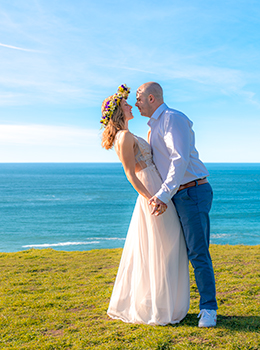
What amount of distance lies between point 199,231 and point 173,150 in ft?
3.08

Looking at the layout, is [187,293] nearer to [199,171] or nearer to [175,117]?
[199,171]

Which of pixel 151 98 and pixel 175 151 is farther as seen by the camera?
pixel 151 98

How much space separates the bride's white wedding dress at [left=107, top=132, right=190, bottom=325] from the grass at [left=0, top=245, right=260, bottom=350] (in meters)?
0.16

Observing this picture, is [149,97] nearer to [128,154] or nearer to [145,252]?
[128,154]

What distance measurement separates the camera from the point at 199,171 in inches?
141

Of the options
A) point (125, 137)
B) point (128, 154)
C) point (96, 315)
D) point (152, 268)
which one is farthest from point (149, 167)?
point (96, 315)

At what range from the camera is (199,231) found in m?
3.49

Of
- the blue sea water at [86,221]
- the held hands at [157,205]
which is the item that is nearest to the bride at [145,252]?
the held hands at [157,205]

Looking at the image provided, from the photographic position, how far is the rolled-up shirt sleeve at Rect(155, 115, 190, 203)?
131 inches

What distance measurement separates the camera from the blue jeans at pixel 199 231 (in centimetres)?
350

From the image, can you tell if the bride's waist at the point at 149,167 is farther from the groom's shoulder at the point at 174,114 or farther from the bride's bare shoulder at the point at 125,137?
the groom's shoulder at the point at 174,114

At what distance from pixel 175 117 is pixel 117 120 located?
2.53 ft

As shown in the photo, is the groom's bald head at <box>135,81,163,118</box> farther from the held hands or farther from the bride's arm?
the held hands

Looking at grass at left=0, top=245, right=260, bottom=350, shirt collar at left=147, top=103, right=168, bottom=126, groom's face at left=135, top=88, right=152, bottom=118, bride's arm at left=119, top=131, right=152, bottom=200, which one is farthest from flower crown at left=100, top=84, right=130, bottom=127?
grass at left=0, top=245, right=260, bottom=350
